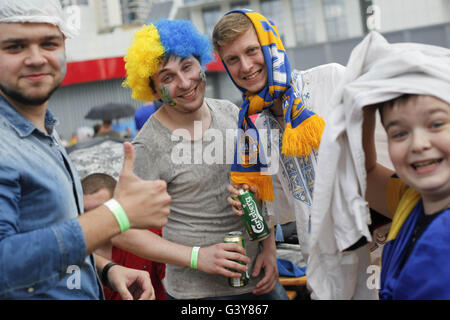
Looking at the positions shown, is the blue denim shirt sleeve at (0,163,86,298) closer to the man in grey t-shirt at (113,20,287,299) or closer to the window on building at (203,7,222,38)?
the man in grey t-shirt at (113,20,287,299)

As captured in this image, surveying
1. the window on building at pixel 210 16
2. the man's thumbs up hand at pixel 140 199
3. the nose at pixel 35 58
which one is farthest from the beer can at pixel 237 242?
the window on building at pixel 210 16

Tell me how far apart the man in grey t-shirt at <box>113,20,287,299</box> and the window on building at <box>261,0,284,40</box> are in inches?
818

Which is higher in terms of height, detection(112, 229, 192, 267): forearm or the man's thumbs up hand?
the man's thumbs up hand

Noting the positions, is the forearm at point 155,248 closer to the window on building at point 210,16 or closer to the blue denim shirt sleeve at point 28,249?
the blue denim shirt sleeve at point 28,249

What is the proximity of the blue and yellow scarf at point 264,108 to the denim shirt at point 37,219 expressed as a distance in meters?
0.92

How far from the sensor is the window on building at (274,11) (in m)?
22.0

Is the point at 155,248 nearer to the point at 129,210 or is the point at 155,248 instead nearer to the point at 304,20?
the point at 129,210

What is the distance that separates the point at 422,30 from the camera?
1516 centimetres

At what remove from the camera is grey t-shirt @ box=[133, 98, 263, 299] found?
229cm

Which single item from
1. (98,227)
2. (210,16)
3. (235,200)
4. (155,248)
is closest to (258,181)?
(235,200)

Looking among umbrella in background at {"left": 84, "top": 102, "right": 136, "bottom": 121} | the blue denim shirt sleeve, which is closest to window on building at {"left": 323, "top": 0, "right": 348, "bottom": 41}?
umbrella in background at {"left": 84, "top": 102, "right": 136, "bottom": 121}
